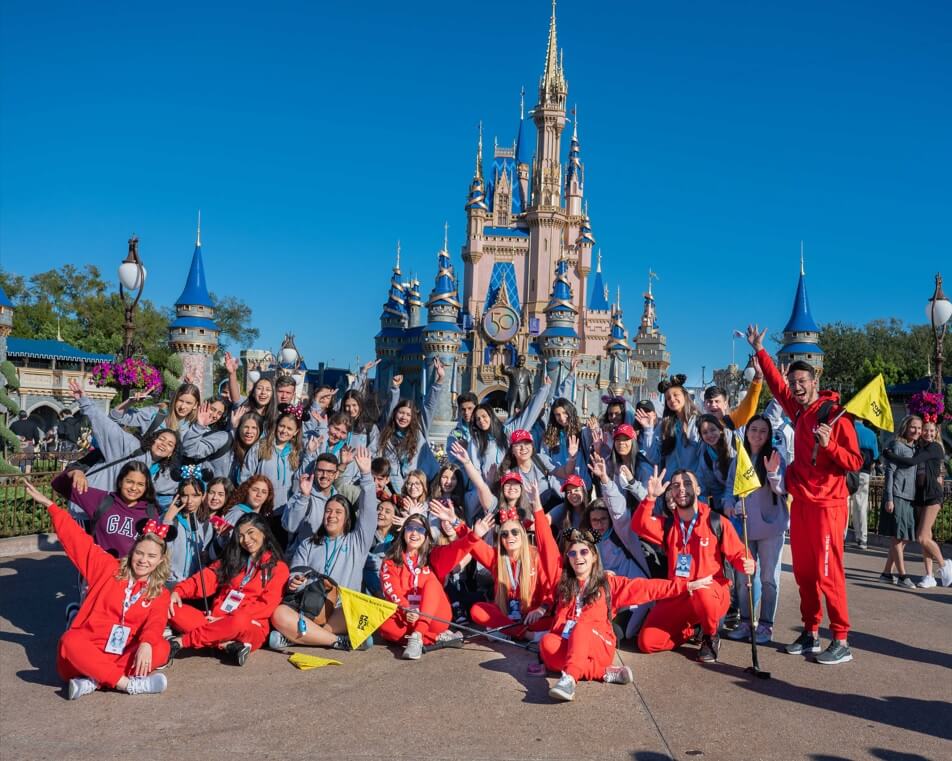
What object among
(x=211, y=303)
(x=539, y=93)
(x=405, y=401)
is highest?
(x=539, y=93)

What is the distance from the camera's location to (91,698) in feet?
13.3

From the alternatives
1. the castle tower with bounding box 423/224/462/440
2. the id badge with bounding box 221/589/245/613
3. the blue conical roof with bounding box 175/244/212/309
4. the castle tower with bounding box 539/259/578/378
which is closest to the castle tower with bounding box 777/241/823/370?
the castle tower with bounding box 539/259/578/378

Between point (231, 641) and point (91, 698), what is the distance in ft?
2.89

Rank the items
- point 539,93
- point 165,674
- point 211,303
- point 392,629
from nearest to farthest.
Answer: point 165,674 < point 392,629 < point 211,303 < point 539,93

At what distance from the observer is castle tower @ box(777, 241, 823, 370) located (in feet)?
90.9

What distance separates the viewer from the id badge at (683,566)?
16.1 ft

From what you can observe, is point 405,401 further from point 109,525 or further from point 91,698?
point 91,698

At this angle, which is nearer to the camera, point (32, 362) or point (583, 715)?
point (583, 715)

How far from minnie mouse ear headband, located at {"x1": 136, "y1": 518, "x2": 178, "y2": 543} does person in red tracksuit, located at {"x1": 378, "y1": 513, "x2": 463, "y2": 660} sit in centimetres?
146

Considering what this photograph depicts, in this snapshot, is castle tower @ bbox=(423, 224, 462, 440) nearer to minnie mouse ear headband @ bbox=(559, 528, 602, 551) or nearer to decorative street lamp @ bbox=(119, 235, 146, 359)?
decorative street lamp @ bbox=(119, 235, 146, 359)

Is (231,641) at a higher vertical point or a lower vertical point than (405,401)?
lower

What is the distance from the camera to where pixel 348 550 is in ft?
17.6

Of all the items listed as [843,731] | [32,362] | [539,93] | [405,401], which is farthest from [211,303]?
[539,93]

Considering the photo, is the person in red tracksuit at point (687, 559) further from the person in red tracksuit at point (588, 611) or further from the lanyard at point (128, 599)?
the lanyard at point (128, 599)
